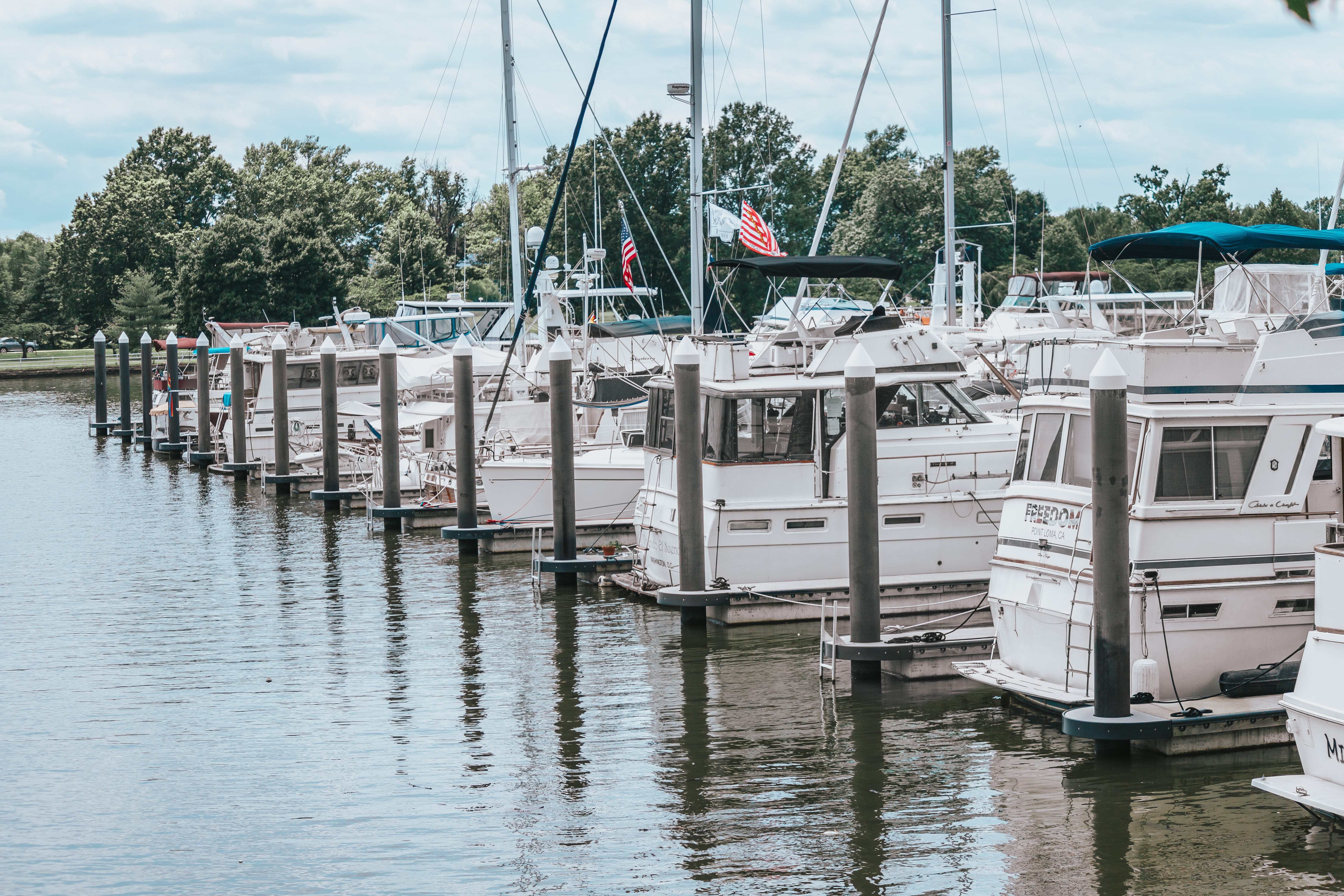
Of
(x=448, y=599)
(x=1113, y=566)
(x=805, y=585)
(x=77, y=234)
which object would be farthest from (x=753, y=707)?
(x=77, y=234)

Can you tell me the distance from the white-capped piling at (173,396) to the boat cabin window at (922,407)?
2887 cm

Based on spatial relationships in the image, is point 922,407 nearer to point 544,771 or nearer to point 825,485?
point 825,485

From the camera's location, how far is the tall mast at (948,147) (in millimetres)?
29594

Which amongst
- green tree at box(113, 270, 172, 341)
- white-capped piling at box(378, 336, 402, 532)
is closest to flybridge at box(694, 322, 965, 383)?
white-capped piling at box(378, 336, 402, 532)

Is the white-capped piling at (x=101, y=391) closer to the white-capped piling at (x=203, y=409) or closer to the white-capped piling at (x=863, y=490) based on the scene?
the white-capped piling at (x=203, y=409)

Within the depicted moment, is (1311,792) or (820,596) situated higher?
(820,596)

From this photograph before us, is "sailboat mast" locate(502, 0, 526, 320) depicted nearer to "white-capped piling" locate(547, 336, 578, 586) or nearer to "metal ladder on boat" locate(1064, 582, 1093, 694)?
"white-capped piling" locate(547, 336, 578, 586)

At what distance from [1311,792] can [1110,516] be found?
2428 millimetres

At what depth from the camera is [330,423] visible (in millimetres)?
28828

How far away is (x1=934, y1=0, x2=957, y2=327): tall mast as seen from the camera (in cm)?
2959

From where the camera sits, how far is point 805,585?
1800 cm

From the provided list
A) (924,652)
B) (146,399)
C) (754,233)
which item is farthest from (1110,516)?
(146,399)

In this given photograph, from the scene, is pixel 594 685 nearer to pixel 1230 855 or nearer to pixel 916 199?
pixel 1230 855

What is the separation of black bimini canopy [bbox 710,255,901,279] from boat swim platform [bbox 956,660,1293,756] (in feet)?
24.3
